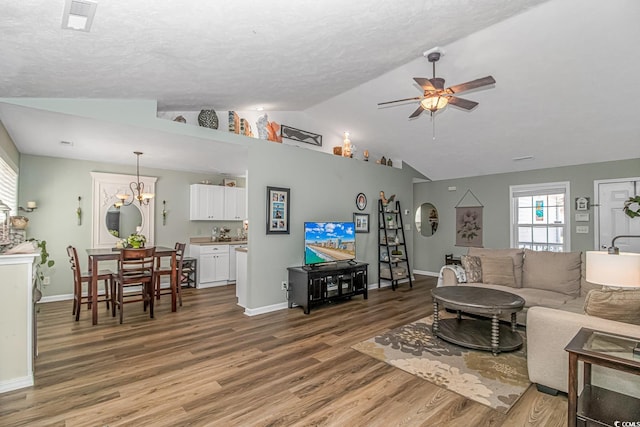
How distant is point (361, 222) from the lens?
6055 millimetres

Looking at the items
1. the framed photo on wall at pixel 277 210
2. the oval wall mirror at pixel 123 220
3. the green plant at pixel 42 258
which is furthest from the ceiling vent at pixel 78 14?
the oval wall mirror at pixel 123 220

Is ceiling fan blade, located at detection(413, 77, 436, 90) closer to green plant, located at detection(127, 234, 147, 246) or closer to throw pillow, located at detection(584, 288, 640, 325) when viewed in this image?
throw pillow, located at detection(584, 288, 640, 325)

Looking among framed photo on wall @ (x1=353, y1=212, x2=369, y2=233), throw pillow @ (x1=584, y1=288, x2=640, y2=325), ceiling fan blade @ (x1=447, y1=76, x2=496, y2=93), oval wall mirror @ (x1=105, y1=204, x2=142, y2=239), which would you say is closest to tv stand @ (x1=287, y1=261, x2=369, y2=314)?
framed photo on wall @ (x1=353, y1=212, x2=369, y2=233)

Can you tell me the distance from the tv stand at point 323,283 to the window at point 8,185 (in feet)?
12.4

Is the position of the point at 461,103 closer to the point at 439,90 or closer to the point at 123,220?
the point at 439,90

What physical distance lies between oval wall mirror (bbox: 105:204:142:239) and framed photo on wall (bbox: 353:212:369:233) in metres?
4.07

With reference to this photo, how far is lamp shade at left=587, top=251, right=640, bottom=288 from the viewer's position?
2.23m

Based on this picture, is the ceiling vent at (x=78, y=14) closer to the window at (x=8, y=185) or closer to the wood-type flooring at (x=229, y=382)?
the wood-type flooring at (x=229, y=382)

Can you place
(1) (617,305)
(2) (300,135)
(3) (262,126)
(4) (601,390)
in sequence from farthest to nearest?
(2) (300,135) → (3) (262,126) → (1) (617,305) → (4) (601,390)

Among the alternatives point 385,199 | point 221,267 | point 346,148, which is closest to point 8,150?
point 221,267

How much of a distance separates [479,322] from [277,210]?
3080 millimetres

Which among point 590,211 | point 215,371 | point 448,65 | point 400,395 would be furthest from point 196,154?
point 590,211

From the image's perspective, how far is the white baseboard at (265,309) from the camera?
4.42 meters

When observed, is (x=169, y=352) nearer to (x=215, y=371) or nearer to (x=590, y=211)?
(x=215, y=371)
